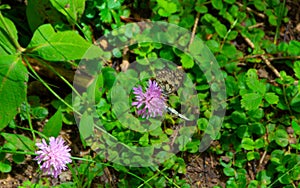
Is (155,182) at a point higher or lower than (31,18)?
lower

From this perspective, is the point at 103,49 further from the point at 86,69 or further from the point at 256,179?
the point at 256,179

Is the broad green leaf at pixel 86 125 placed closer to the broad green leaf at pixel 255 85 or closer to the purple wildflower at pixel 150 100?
the purple wildflower at pixel 150 100

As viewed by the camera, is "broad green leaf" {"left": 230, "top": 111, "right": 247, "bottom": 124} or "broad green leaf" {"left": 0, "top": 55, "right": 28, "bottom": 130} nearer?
"broad green leaf" {"left": 0, "top": 55, "right": 28, "bottom": 130}

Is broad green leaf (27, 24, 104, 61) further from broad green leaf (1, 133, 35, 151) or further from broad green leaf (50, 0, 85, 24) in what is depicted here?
broad green leaf (1, 133, 35, 151)

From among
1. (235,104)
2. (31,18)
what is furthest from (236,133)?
(31,18)

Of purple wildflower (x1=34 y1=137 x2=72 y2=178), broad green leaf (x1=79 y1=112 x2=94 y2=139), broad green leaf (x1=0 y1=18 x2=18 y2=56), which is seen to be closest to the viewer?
purple wildflower (x1=34 y1=137 x2=72 y2=178)

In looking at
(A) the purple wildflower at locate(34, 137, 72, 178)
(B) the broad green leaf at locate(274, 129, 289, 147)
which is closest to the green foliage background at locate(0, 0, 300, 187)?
(B) the broad green leaf at locate(274, 129, 289, 147)

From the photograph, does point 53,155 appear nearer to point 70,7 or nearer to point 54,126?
point 54,126

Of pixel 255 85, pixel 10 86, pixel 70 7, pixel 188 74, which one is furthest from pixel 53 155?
pixel 255 85
